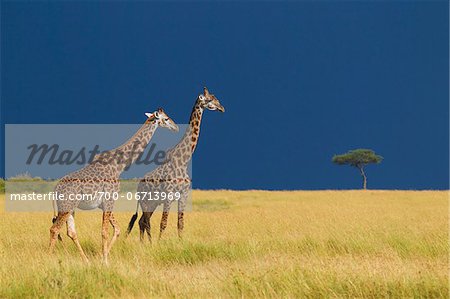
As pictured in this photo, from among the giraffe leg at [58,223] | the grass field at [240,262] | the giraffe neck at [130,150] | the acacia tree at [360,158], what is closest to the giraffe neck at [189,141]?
the giraffe neck at [130,150]

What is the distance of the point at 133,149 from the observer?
37.3ft

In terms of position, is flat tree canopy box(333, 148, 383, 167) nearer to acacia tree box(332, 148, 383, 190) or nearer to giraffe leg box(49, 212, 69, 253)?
acacia tree box(332, 148, 383, 190)

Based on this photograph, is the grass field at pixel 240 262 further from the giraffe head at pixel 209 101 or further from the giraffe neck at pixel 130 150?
the giraffe head at pixel 209 101

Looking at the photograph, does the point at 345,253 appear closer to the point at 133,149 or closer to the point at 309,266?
the point at 309,266

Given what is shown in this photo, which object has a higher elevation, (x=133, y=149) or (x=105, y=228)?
(x=133, y=149)

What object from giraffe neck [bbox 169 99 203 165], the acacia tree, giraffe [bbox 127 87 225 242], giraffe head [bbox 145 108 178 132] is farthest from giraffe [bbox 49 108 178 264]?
the acacia tree

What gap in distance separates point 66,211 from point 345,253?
583cm

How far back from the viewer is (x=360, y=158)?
6419 centimetres

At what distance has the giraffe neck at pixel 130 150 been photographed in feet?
36.3

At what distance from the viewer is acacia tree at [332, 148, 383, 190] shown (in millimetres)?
64125

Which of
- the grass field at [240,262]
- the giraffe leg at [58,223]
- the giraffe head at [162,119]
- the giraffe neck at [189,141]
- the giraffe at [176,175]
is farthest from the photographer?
the giraffe neck at [189,141]

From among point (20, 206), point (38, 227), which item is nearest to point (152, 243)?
point (38, 227)

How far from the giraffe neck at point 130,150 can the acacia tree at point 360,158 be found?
54.9 meters

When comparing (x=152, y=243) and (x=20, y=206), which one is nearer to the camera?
(x=152, y=243)
